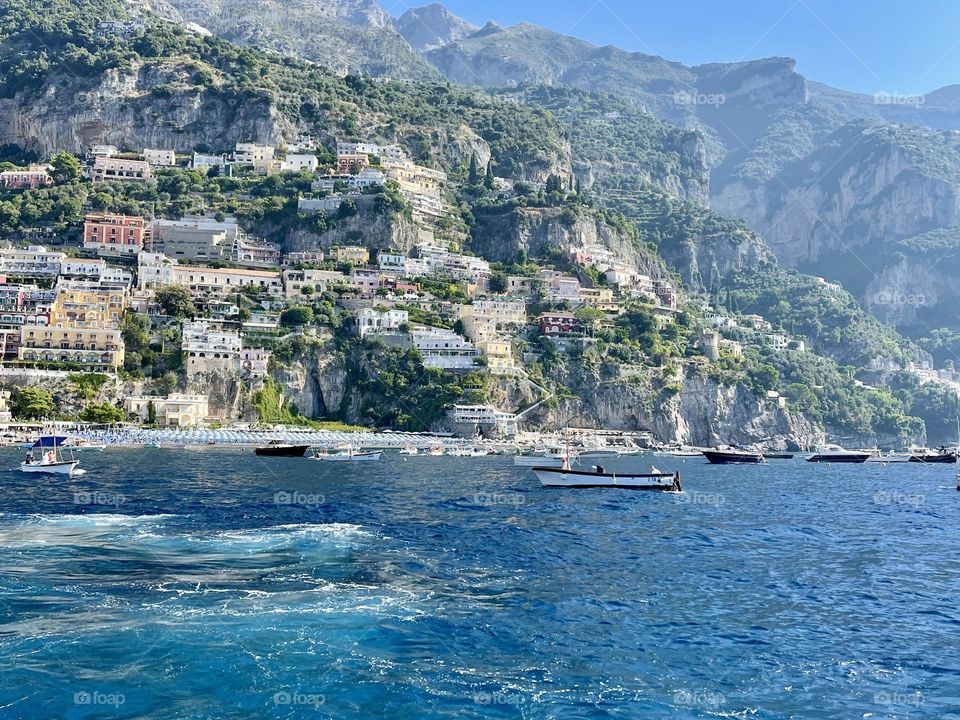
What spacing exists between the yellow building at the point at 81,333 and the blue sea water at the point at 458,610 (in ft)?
197

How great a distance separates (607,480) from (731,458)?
1769 inches

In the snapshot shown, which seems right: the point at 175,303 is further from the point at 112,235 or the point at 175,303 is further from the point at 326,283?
the point at 112,235

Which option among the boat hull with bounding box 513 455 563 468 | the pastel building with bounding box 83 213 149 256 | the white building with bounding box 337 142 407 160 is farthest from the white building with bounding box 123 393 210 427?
Answer: the white building with bounding box 337 142 407 160

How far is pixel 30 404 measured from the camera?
94.4m

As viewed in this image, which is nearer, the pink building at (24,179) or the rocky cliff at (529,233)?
the pink building at (24,179)

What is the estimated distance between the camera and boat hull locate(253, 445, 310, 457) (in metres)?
81.7

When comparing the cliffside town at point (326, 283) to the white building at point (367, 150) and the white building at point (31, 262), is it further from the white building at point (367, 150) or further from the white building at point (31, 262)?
the white building at point (367, 150)

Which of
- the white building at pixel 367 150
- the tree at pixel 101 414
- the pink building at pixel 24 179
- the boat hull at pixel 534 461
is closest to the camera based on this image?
the boat hull at pixel 534 461

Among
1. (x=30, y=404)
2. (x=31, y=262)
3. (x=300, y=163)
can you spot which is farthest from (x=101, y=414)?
(x=300, y=163)

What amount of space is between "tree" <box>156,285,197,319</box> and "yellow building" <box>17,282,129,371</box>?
4574 millimetres

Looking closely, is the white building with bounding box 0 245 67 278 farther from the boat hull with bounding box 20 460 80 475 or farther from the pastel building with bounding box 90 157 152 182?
the boat hull with bounding box 20 460 80 475

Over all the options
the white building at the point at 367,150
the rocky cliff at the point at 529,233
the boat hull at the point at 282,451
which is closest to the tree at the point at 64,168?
the white building at the point at 367,150

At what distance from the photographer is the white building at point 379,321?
120812 mm

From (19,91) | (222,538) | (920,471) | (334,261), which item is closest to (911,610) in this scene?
(222,538)
